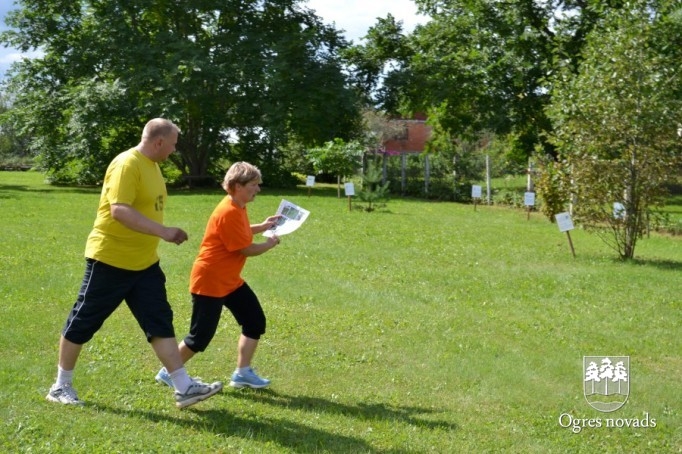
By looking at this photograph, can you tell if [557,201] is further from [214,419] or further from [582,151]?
[214,419]

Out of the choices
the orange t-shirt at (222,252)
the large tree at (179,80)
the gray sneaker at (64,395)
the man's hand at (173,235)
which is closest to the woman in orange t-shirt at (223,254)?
the orange t-shirt at (222,252)

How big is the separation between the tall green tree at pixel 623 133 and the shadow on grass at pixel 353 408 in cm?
958

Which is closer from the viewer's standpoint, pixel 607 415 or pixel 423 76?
→ pixel 607 415

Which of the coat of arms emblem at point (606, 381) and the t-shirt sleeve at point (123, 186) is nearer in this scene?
the t-shirt sleeve at point (123, 186)

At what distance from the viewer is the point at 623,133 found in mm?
14219

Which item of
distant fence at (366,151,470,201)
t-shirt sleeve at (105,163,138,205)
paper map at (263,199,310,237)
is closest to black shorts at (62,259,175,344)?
t-shirt sleeve at (105,163,138,205)

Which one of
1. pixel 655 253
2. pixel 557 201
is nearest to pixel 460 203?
pixel 557 201

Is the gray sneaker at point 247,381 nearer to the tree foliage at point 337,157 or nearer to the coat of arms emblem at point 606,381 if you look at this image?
the coat of arms emblem at point 606,381

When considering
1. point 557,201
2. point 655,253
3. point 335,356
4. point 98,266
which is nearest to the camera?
point 98,266

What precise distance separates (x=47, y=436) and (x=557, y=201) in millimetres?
15281

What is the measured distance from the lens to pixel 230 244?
232 inches

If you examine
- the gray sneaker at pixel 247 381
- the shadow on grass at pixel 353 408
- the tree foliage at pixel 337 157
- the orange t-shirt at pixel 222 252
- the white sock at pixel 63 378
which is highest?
the tree foliage at pixel 337 157

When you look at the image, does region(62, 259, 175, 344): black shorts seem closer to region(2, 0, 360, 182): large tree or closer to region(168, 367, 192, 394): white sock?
region(168, 367, 192, 394): white sock

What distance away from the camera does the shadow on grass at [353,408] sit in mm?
5663
